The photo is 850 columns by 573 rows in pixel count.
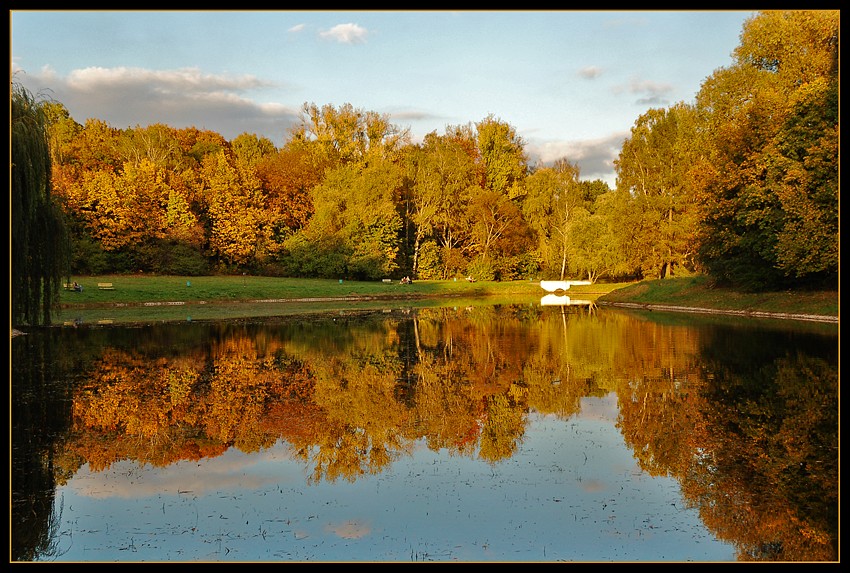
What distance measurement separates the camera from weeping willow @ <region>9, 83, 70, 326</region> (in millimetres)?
18422

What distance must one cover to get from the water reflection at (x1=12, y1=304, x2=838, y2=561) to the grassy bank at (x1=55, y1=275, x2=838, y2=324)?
1140 cm

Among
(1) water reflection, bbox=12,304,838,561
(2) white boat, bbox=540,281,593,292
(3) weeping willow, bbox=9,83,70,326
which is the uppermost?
(3) weeping willow, bbox=9,83,70,326

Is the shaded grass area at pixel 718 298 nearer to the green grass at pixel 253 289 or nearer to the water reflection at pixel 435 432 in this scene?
the water reflection at pixel 435 432

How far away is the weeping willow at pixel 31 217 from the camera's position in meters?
18.4

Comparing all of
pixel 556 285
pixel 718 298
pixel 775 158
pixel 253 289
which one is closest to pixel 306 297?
pixel 253 289

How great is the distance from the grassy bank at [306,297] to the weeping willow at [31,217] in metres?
5.18

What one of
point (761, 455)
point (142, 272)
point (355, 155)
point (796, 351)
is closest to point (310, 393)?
point (761, 455)

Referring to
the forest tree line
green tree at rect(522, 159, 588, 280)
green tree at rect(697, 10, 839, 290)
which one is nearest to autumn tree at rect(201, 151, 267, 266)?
the forest tree line

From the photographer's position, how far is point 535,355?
64.5ft

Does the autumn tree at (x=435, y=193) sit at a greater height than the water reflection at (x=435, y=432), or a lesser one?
greater

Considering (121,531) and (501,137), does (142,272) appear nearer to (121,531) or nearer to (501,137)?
(501,137)

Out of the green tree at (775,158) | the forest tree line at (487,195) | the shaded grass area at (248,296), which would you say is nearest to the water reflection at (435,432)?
the green tree at (775,158)

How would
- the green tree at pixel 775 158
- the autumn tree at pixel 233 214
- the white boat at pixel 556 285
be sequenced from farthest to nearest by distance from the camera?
the white boat at pixel 556 285, the autumn tree at pixel 233 214, the green tree at pixel 775 158

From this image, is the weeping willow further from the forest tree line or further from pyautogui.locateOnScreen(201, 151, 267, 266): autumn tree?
pyautogui.locateOnScreen(201, 151, 267, 266): autumn tree
